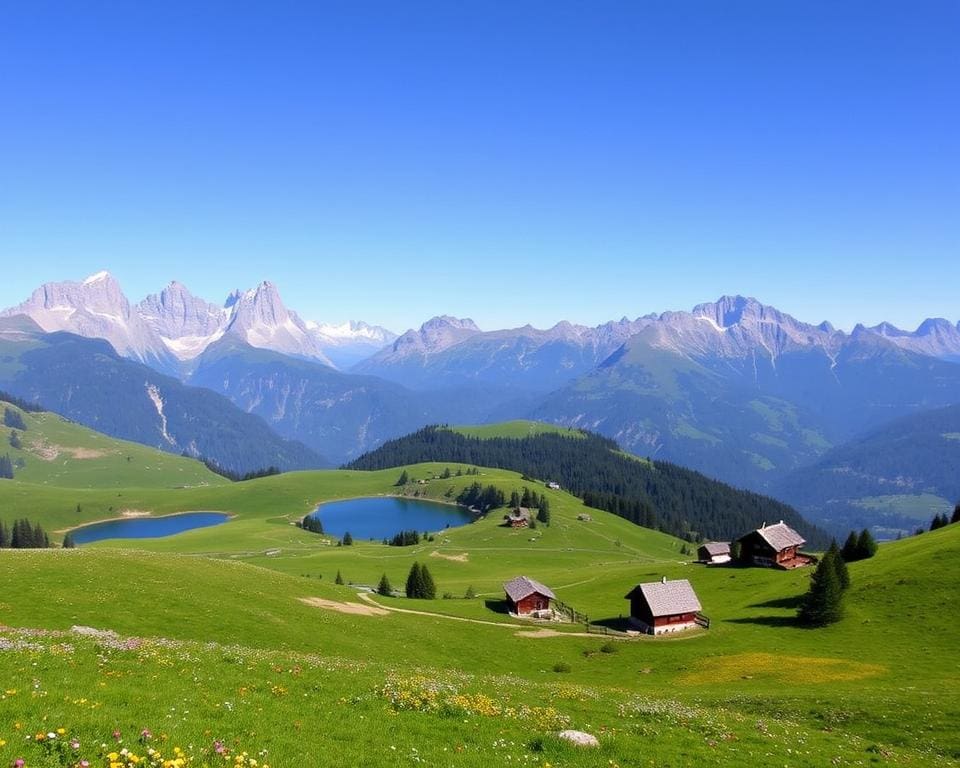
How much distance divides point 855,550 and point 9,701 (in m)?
116

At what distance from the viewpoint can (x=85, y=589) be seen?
181ft

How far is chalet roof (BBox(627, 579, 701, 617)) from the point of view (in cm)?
8069

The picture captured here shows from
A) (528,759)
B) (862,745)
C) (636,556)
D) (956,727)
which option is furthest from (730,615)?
(636,556)

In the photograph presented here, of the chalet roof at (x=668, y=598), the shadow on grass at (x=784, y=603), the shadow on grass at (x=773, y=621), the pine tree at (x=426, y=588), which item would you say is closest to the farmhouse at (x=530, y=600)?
the pine tree at (x=426, y=588)

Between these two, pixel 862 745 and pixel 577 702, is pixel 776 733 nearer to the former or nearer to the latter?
pixel 862 745

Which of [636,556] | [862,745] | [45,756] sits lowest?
[636,556]

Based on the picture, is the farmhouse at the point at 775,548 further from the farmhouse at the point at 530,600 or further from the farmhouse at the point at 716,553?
the farmhouse at the point at 530,600

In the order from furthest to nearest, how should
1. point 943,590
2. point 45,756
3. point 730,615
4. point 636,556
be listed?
point 636,556
point 730,615
point 943,590
point 45,756

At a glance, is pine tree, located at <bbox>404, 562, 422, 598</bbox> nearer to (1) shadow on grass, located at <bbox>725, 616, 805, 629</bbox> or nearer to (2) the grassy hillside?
(2) the grassy hillside

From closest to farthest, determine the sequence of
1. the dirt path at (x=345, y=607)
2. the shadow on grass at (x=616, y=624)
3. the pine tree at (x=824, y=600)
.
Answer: the dirt path at (x=345, y=607)
the pine tree at (x=824, y=600)
the shadow on grass at (x=616, y=624)

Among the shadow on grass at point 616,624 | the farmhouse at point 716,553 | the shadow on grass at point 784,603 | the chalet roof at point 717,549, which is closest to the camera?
the shadow on grass at point 784,603

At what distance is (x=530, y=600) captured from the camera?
9275 centimetres

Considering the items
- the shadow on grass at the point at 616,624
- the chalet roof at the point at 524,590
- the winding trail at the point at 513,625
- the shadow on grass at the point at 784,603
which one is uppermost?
the shadow on grass at the point at 784,603

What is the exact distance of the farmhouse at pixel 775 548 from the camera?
370 feet
